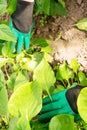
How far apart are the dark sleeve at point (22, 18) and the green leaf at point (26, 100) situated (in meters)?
0.67

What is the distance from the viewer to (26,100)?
25.5 inches

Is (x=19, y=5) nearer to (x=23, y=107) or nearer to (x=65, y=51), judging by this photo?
(x=65, y=51)

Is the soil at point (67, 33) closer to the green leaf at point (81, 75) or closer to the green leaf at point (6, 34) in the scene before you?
the green leaf at point (81, 75)

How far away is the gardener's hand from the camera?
124 cm

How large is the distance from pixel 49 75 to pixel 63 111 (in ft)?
0.38

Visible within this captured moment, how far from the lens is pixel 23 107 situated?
2.15 ft

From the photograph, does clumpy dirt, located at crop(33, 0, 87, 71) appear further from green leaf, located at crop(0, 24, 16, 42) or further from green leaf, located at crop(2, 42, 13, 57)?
green leaf, located at crop(0, 24, 16, 42)

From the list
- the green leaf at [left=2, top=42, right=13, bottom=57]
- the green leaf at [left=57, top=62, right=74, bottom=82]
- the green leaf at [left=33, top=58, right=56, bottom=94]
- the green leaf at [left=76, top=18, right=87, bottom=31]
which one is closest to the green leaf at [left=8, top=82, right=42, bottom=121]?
the green leaf at [left=33, top=58, right=56, bottom=94]

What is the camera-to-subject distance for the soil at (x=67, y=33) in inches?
59.2

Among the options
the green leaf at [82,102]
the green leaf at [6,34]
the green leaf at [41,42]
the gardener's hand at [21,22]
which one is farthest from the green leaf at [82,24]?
the green leaf at [82,102]

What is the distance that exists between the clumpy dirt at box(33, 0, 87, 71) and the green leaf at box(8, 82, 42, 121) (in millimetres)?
853

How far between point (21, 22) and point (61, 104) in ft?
1.77

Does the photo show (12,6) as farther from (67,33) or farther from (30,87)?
(30,87)

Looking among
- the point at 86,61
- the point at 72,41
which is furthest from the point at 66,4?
the point at 86,61
